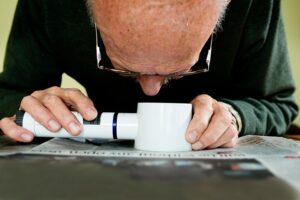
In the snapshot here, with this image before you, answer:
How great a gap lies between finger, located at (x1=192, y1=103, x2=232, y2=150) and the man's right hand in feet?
0.68

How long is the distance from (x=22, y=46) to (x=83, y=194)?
83 cm

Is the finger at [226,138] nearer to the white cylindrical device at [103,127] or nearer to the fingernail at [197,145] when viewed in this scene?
the fingernail at [197,145]

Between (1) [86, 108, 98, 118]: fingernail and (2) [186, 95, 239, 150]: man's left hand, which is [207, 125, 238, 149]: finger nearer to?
(2) [186, 95, 239, 150]: man's left hand

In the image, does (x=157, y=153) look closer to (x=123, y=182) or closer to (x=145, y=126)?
(x=145, y=126)

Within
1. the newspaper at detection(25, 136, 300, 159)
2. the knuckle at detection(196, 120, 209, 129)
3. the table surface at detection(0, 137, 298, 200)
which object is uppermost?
the knuckle at detection(196, 120, 209, 129)

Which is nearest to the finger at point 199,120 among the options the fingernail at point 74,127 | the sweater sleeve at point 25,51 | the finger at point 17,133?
the fingernail at point 74,127

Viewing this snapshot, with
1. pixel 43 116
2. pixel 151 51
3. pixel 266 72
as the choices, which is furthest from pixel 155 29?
pixel 266 72

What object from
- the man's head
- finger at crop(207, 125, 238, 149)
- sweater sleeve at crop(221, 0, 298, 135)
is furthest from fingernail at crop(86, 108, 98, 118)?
sweater sleeve at crop(221, 0, 298, 135)

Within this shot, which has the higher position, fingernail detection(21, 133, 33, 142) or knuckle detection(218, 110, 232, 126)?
knuckle detection(218, 110, 232, 126)

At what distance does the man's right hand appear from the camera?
70 cm

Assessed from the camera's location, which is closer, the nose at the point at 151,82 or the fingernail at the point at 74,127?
the fingernail at the point at 74,127

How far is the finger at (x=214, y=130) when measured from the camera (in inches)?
26.9

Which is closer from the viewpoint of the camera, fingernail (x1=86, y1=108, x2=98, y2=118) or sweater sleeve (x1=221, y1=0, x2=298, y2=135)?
fingernail (x1=86, y1=108, x2=98, y2=118)

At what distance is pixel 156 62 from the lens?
694 millimetres
